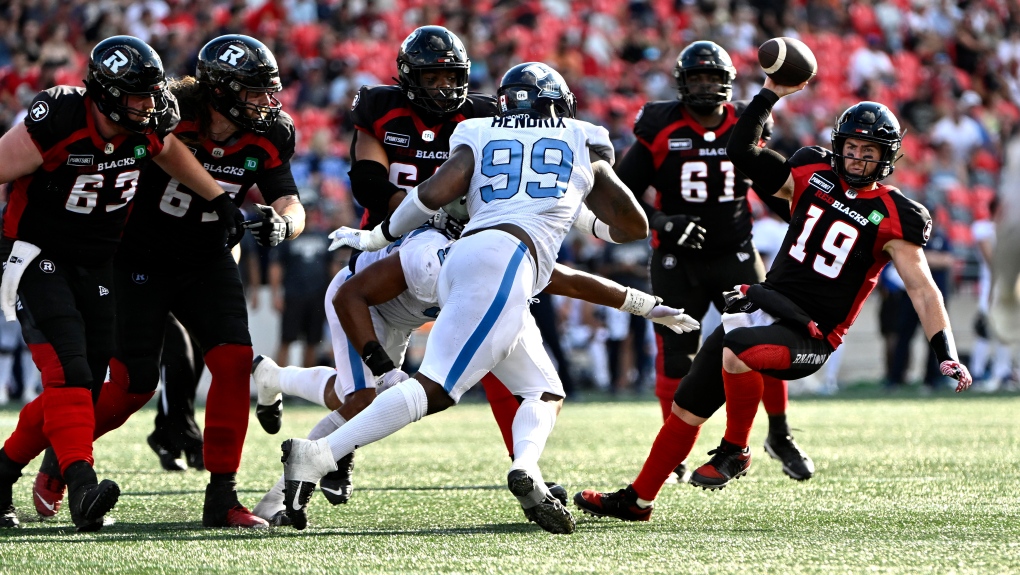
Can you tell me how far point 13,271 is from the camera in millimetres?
4715

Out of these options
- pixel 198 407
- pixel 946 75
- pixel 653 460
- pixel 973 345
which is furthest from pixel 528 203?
pixel 946 75

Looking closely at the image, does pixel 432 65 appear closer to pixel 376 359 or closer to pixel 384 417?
pixel 376 359

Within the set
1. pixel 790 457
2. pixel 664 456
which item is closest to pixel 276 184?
pixel 664 456

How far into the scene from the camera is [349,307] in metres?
5.04

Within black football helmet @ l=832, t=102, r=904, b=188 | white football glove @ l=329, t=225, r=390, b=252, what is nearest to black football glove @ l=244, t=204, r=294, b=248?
white football glove @ l=329, t=225, r=390, b=252

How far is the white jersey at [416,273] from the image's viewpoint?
4969 millimetres

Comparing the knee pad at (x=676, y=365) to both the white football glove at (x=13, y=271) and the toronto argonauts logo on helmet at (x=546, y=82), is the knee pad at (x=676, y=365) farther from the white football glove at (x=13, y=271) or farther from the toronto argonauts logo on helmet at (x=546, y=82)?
the white football glove at (x=13, y=271)

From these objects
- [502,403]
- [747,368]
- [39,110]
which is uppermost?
[39,110]

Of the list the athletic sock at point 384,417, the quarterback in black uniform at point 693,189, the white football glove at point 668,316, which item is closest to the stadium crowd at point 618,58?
the quarterback in black uniform at point 693,189

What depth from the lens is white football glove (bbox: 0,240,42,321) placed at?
4719 mm

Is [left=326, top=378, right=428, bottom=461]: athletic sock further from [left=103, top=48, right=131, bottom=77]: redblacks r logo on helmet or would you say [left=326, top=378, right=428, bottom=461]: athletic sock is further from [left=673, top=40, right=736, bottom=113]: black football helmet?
[left=673, top=40, right=736, bottom=113]: black football helmet

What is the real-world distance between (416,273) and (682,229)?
5.46 feet

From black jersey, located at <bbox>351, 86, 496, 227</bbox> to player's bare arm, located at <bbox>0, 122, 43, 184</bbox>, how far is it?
139 centimetres

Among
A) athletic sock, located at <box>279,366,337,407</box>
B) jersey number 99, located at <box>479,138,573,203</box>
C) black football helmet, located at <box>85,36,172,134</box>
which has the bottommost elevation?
athletic sock, located at <box>279,366,337,407</box>
